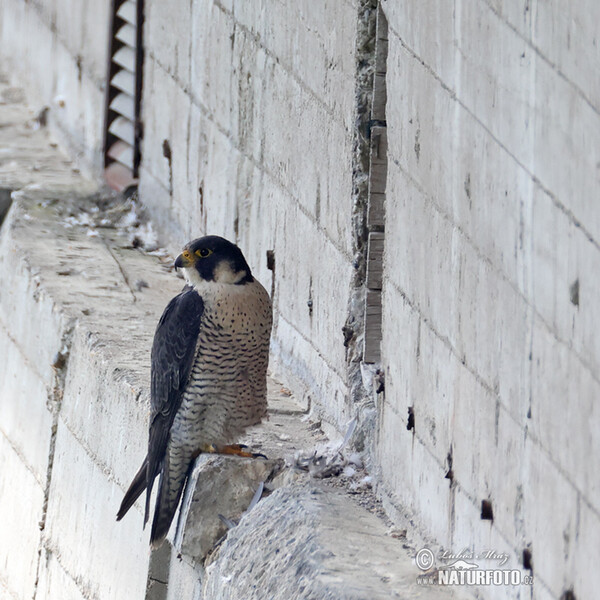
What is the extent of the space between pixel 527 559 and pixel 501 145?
83cm

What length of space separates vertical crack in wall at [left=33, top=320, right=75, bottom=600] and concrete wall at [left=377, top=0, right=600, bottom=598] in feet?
5.92

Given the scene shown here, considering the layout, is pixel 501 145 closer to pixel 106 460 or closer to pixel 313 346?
pixel 313 346

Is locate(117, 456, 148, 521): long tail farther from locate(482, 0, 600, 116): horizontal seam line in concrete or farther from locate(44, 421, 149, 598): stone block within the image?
locate(482, 0, 600, 116): horizontal seam line in concrete

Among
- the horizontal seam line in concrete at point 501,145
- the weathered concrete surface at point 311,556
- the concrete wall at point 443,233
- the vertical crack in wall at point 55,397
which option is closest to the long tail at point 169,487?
the weathered concrete surface at point 311,556

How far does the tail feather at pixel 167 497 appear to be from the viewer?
3617mm

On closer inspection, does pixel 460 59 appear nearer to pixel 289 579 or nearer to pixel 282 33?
pixel 289 579

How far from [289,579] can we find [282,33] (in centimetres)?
197

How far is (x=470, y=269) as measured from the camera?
8.74 ft

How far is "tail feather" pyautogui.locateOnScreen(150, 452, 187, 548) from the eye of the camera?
11.9ft

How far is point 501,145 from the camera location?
2457mm

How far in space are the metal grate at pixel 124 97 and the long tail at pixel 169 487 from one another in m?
2.61

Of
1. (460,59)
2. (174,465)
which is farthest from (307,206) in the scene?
(460,59)

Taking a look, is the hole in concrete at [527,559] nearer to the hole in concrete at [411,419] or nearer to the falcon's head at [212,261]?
the hole in concrete at [411,419]

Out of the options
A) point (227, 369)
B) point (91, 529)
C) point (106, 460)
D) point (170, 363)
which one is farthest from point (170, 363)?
point (91, 529)
